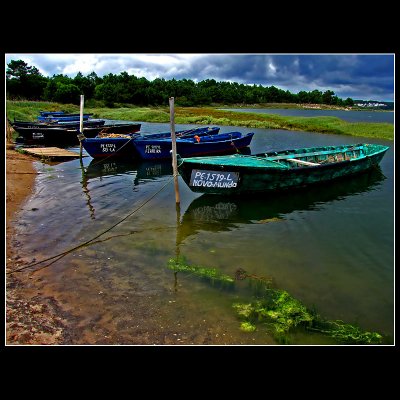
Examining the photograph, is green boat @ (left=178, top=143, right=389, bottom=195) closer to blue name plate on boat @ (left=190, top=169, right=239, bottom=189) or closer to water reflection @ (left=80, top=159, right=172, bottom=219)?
blue name plate on boat @ (left=190, top=169, right=239, bottom=189)

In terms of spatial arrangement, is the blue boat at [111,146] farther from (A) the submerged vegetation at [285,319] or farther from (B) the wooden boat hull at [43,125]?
(A) the submerged vegetation at [285,319]

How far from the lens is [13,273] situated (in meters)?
8.04

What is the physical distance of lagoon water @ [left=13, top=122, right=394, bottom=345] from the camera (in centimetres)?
661

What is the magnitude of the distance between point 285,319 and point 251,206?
7.11 metres

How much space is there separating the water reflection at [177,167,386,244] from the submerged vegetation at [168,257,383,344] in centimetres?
351

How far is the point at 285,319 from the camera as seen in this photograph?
671 centimetres

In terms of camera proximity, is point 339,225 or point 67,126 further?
point 67,126

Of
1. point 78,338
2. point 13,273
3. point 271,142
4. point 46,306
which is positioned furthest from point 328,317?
point 271,142

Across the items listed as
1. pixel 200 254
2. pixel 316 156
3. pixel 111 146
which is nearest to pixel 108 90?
pixel 111 146

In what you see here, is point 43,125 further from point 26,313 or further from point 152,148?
point 26,313

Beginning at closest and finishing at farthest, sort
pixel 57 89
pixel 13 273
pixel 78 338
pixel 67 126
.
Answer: pixel 78 338 → pixel 13 273 → pixel 67 126 → pixel 57 89

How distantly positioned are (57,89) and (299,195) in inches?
2394

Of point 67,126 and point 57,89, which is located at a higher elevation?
point 57,89

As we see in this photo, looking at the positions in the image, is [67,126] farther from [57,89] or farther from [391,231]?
[57,89]
